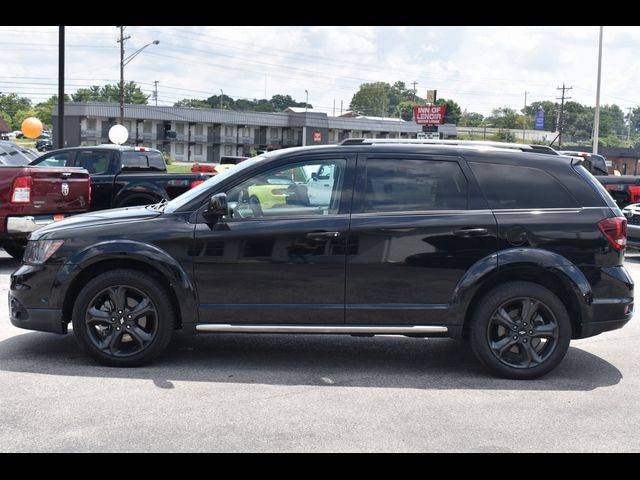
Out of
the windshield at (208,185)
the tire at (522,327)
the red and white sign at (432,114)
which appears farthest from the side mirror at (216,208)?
the red and white sign at (432,114)

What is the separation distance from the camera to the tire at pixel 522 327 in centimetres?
612

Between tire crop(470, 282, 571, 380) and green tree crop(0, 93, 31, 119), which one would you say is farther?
green tree crop(0, 93, 31, 119)

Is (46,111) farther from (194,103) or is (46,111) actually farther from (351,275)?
(351,275)

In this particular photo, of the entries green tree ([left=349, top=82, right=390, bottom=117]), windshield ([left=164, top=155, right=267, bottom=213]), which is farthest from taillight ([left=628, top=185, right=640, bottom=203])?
green tree ([left=349, top=82, right=390, bottom=117])

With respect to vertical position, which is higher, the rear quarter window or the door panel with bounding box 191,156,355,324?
the rear quarter window

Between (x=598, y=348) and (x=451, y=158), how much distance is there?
2.46 metres

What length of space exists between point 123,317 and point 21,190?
17.6 ft

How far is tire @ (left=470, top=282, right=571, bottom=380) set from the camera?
6.12 m

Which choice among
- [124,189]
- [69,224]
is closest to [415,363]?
[69,224]

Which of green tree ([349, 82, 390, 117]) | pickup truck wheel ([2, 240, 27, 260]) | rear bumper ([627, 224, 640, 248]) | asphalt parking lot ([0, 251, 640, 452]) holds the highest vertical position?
green tree ([349, 82, 390, 117])

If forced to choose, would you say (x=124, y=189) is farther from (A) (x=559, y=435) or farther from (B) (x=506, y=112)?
(B) (x=506, y=112)

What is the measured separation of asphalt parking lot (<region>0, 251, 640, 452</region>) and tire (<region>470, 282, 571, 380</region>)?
152 millimetres

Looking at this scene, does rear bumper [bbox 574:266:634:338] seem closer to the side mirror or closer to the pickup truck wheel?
the side mirror

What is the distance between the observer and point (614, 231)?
6.20 meters
